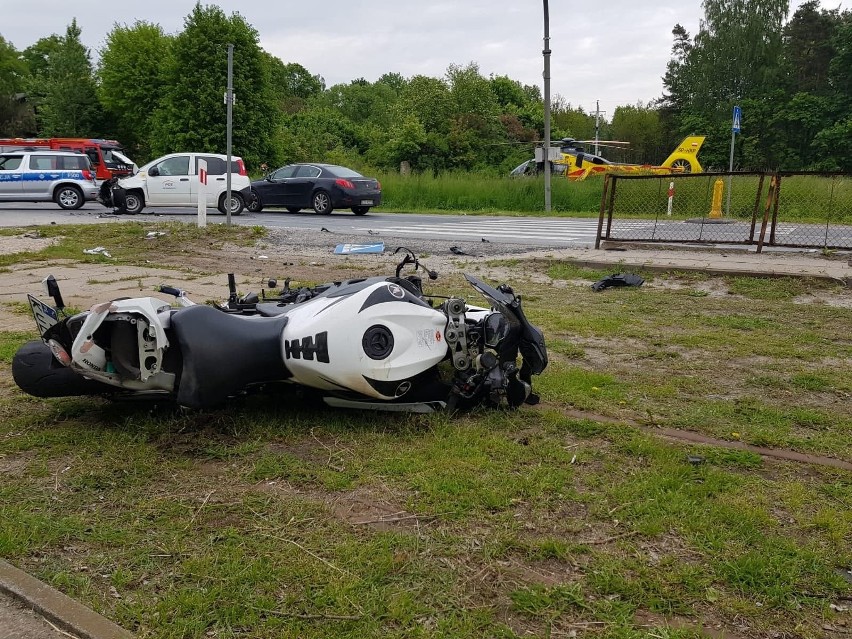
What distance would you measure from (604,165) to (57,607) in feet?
101

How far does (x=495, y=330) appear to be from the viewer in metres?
4.11

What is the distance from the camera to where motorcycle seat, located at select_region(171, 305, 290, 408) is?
142 inches

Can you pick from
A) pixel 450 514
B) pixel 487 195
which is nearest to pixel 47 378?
pixel 450 514

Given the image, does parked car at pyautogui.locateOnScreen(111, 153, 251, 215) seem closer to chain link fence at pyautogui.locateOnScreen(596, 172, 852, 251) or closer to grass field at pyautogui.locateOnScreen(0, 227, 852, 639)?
chain link fence at pyautogui.locateOnScreen(596, 172, 852, 251)

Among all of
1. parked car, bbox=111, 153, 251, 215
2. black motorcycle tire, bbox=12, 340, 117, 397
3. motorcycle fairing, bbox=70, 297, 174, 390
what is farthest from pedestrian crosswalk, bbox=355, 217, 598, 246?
motorcycle fairing, bbox=70, 297, 174, 390

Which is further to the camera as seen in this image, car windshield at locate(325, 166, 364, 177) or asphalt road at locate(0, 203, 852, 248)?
car windshield at locate(325, 166, 364, 177)

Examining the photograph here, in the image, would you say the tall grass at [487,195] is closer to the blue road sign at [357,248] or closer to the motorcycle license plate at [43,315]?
the blue road sign at [357,248]

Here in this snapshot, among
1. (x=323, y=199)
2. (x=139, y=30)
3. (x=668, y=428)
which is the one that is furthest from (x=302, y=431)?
(x=139, y=30)

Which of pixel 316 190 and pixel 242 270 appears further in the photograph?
pixel 316 190

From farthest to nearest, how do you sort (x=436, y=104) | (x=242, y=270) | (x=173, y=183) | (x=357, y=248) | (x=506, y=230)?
(x=436, y=104), (x=173, y=183), (x=506, y=230), (x=357, y=248), (x=242, y=270)

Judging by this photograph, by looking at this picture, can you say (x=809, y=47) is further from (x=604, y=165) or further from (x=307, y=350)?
(x=307, y=350)

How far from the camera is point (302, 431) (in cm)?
410

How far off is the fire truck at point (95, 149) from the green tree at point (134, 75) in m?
12.4

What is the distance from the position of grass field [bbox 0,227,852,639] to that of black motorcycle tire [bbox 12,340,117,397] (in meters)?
0.23
